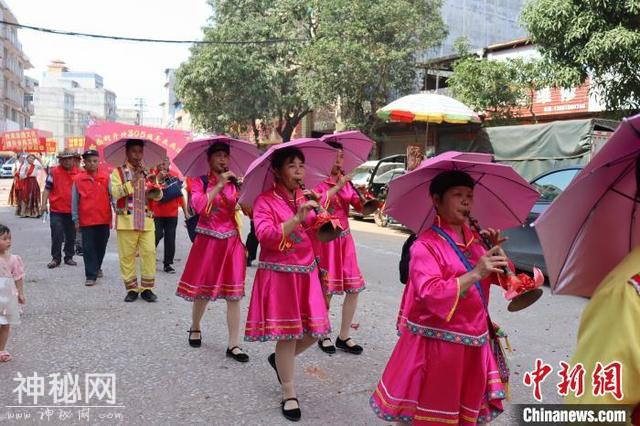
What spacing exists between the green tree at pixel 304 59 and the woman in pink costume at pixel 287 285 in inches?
555

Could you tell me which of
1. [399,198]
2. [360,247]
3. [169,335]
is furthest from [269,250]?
[360,247]

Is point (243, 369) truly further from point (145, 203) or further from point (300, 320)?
point (145, 203)

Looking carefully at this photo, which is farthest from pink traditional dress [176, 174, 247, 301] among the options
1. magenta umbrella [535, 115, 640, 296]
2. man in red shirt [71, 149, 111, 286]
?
magenta umbrella [535, 115, 640, 296]

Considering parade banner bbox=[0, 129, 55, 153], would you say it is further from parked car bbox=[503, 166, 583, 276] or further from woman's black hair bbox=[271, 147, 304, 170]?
woman's black hair bbox=[271, 147, 304, 170]

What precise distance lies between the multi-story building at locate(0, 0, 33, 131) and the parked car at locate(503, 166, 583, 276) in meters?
54.6

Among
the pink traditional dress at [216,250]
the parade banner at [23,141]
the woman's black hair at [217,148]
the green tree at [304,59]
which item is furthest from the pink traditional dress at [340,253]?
the parade banner at [23,141]

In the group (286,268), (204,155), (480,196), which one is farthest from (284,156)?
(204,155)

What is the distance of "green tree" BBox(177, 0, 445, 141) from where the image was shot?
17281 millimetres

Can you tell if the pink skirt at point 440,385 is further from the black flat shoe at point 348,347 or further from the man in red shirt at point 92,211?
the man in red shirt at point 92,211

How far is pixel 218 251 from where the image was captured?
15.4ft

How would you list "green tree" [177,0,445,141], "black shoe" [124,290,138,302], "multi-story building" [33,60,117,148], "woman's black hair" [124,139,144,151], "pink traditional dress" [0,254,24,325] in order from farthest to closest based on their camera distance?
"multi-story building" [33,60,117,148] < "green tree" [177,0,445,141] < "black shoe" [124,290,138,302] < "woman's black hair" [124,139,144,151] < "pink traditional dress" [0,254,24,325]

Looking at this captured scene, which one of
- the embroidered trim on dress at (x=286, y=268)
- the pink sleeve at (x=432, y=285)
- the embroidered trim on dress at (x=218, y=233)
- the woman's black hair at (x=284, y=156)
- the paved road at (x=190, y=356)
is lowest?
the paved road at (x=190, y=356)

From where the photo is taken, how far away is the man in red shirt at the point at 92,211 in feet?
23.0

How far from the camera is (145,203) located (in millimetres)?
6273
